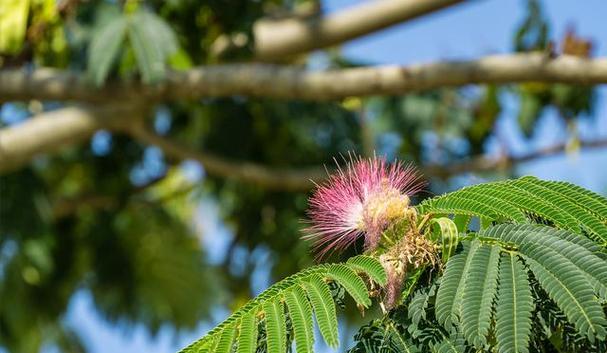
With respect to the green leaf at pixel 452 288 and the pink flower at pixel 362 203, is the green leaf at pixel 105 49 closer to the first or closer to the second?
the pink flower at pixel 362 203

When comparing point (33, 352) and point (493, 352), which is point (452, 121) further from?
point (493, 352)

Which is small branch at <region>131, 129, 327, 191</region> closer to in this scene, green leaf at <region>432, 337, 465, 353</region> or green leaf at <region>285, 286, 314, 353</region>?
green leaf at <region>285, 286, 314, 353</region>

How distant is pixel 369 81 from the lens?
6.01m

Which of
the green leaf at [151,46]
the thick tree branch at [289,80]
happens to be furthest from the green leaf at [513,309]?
the green leaf at [151,46]

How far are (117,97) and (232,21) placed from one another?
83 cm

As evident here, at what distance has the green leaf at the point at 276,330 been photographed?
219 centimetres

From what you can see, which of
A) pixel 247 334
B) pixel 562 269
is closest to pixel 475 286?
pixel 562 269

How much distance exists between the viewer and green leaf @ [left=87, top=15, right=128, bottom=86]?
5961 millimetres

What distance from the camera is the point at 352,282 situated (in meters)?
2.21

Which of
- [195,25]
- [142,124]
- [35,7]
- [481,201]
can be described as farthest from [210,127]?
[481,201]

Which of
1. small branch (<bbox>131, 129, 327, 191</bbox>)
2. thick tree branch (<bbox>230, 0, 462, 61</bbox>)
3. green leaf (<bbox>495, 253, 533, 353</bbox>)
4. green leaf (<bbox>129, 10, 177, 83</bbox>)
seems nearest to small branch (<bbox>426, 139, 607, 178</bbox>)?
small branch (<bbox>131, 129, 327, 191</bbox>)

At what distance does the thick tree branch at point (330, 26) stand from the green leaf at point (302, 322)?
469 cm

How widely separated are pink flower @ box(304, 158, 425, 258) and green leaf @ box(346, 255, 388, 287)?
0.14 feet

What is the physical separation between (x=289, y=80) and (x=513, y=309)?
419 cm
